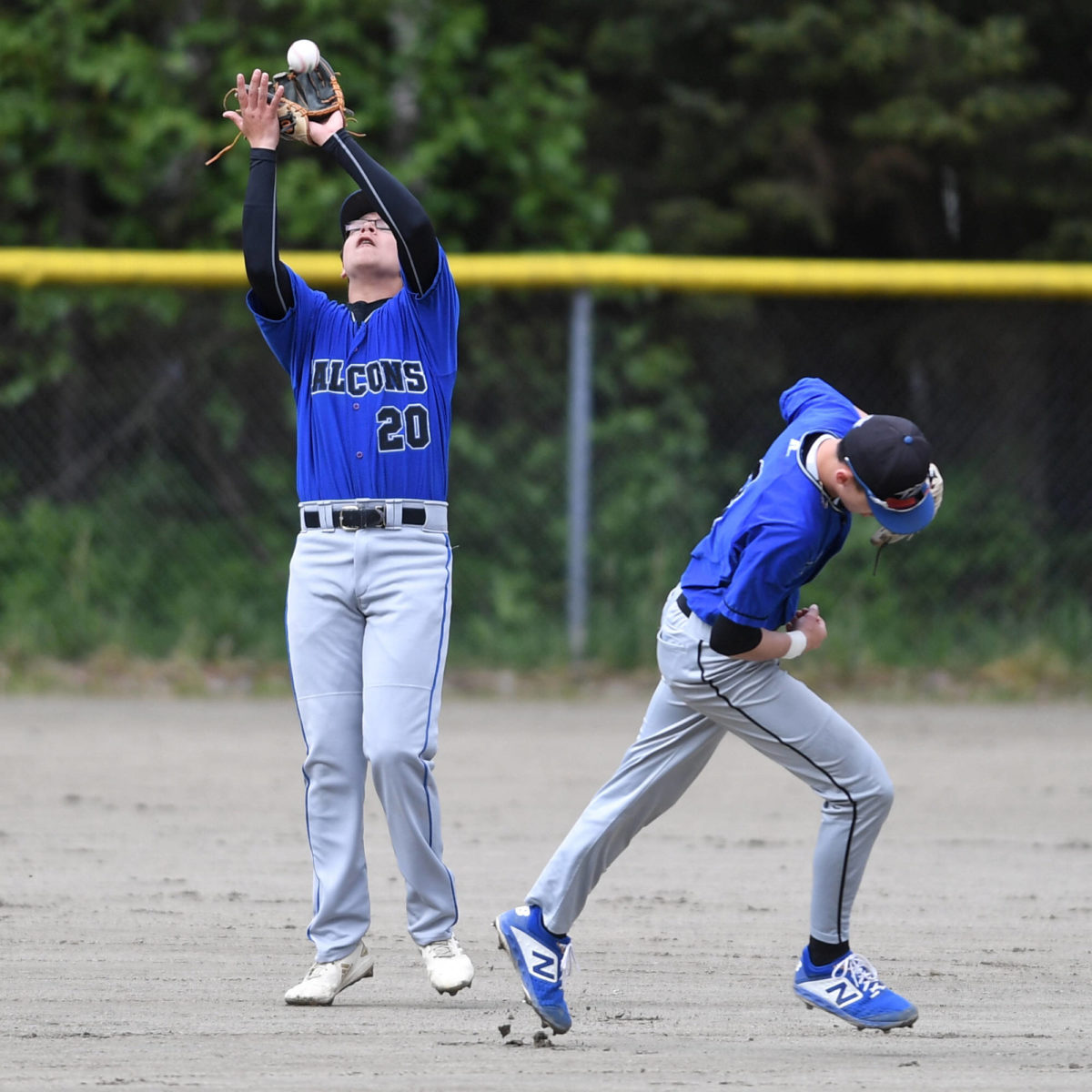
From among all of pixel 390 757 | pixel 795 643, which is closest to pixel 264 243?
pixel 390 757

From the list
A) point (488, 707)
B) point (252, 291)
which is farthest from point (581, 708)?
point (252, 291)

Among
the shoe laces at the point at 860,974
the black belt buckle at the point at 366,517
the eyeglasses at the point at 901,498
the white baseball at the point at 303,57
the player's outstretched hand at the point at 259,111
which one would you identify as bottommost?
the shoe laces at the point at 860,974

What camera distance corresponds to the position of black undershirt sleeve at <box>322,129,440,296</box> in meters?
4.33

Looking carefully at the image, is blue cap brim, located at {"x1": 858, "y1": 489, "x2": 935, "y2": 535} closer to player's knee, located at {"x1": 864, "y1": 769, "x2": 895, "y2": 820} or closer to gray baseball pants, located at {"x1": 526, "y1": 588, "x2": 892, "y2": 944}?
gray baseball pants, located at {"x1": 526, "y1": 588, "x2": 892, "y2": 944}

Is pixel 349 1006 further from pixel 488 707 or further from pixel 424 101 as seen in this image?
pixel 424 101

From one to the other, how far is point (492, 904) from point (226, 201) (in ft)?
22.9

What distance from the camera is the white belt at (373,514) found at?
14.3ft

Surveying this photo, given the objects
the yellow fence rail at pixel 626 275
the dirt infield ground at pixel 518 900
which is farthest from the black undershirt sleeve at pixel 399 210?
the yellow fence rail at pixel 626 275

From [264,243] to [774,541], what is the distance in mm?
1557

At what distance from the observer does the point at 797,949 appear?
16.3 ft

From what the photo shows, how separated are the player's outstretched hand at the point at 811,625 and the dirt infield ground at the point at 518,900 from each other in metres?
0.96

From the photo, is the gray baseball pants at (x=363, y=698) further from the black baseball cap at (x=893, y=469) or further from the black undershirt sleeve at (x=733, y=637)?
the black baseball cap at (x=893, y=469)

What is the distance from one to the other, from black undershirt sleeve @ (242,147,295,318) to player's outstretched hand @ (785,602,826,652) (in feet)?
5.15

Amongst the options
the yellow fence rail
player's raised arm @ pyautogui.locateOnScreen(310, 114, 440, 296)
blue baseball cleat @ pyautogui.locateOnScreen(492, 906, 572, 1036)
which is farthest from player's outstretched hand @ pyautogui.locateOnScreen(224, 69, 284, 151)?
the yellow fence rail
